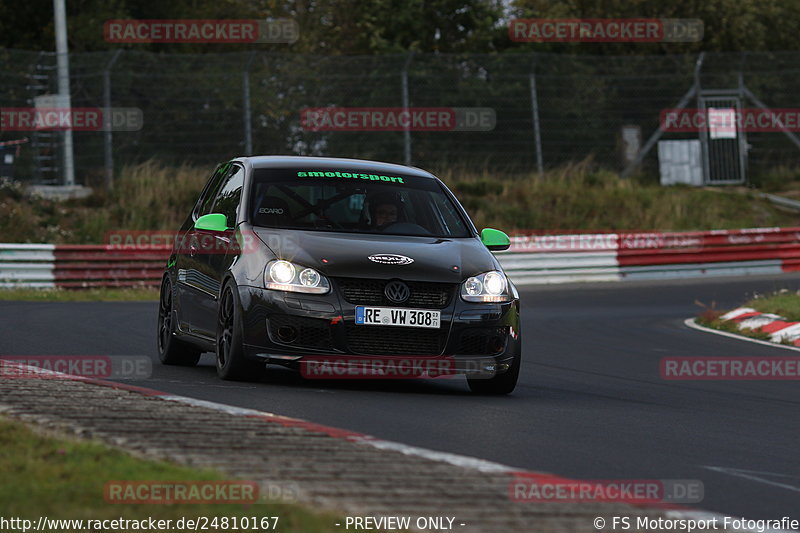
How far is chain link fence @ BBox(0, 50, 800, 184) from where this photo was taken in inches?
1088

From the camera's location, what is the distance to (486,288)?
9820 millimetres

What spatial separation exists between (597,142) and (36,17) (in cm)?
1373

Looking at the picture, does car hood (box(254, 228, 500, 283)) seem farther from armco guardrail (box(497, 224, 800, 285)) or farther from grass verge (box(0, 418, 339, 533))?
armco guardrail (box(497, 224, 800, 285))

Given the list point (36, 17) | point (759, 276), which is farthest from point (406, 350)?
point (36, 17)

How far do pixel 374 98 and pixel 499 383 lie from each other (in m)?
19.5

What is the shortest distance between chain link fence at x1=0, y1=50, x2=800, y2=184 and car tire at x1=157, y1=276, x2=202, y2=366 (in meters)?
16.3

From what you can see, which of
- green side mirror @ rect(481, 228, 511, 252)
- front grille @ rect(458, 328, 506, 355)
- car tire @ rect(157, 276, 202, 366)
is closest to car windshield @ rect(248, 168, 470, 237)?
green side mirror @ rect(481, 228, 511, 252)

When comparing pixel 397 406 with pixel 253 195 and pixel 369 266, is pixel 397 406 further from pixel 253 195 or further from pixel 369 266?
pixel 253 195

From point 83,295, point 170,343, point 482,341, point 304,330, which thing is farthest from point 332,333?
point 83,295

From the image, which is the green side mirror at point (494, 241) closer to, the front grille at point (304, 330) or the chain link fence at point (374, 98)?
the front grille at point (304, 330)

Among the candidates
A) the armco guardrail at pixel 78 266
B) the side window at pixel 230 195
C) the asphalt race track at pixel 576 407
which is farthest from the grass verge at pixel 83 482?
the armco guardrail at pixel 78 266

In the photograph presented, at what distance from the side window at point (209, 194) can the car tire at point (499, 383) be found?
261 cm

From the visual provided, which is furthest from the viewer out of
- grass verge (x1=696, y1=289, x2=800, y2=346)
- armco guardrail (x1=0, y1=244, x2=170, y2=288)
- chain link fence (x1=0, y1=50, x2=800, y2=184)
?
chain link fence (x1=0, y1=50, x2=800, y2=184)

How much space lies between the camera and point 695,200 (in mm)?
33344
